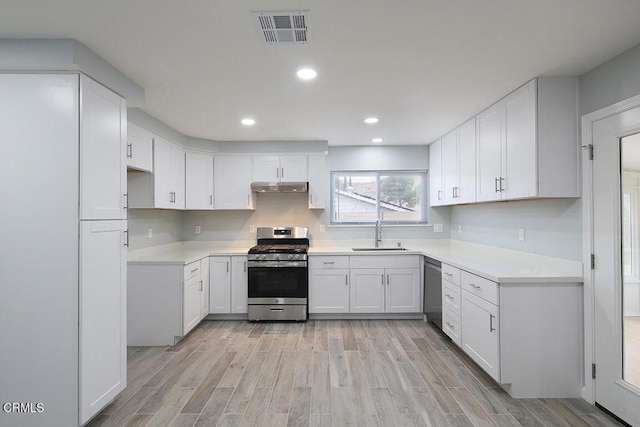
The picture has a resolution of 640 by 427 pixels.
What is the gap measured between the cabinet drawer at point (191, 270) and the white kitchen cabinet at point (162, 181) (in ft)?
2.37

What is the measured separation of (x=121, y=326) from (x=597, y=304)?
337 centimetres

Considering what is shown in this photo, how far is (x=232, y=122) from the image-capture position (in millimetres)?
3613

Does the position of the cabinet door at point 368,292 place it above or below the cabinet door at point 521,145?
below

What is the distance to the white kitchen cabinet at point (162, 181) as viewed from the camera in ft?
11.5

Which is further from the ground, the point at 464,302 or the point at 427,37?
the point at 427,37

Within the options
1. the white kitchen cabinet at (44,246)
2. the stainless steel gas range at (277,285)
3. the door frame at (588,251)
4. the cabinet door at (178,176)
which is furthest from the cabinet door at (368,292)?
the white kitchen cabinet at (44,246)

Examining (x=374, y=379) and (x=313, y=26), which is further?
(x=374, y=379)

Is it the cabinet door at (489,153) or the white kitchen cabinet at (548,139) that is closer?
the white kitchen cabinet at (548,139)

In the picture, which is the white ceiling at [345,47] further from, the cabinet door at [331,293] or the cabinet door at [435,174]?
the cabinet door at [331,293]

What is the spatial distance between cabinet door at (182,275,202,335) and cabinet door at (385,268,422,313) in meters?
2.31

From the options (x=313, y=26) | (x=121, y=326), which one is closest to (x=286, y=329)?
(x=121, y=326)

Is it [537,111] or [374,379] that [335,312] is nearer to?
[374,379]

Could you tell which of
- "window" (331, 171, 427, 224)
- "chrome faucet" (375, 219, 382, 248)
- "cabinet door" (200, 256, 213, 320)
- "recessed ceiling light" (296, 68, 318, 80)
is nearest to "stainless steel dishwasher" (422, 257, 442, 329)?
"chrome faucet" (375, 219, 382, 248)

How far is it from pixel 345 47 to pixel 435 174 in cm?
297
